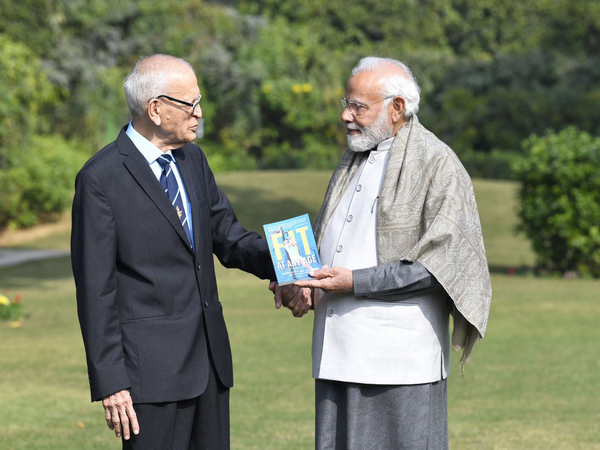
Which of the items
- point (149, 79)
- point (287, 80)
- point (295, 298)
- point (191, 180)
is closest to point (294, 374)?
point (295, 298)

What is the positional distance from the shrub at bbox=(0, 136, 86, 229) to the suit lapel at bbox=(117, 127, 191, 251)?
16.3m

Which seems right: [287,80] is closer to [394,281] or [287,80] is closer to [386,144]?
[386,144]

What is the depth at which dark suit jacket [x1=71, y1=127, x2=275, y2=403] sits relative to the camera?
9.83ft

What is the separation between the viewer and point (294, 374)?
25.3 feet

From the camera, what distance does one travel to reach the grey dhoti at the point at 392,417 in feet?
10.7

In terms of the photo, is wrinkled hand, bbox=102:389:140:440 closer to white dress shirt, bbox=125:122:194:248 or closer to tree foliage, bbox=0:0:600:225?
white dress shirt, bbox=125:122:194:248

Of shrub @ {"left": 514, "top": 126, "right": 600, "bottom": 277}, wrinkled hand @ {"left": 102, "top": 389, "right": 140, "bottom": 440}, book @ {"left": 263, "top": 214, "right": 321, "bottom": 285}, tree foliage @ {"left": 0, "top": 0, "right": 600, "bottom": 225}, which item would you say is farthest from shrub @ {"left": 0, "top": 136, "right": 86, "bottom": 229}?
wrinkled hand @ {"left": 102, "top": 389, "right": 140, "bottom": 440}

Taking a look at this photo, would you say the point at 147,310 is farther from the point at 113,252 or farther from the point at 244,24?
the point at 244,24

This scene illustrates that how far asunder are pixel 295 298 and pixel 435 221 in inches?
32.2

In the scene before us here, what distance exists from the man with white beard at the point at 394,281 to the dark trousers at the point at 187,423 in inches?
16.9

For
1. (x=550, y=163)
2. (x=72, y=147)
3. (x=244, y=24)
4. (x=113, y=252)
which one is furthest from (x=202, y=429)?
(x=244, y=24)

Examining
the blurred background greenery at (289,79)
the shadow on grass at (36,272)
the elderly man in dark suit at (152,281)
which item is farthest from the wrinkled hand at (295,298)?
the blurred background greenery at (289,79)

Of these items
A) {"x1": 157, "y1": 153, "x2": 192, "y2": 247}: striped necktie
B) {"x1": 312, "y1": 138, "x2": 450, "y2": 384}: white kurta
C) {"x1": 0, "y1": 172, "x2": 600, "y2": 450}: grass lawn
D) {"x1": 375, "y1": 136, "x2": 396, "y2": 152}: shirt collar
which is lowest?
{"x1": 0, "y1": 172, "x2": 600, "y2": 450}: grass lawn

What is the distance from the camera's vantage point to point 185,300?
3.19 metres
